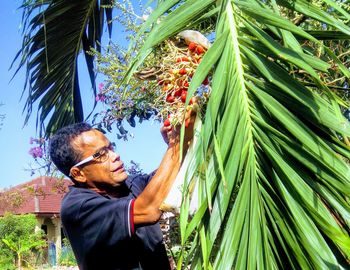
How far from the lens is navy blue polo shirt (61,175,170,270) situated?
247 cm

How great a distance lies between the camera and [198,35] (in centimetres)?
197

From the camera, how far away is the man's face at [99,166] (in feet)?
8.95

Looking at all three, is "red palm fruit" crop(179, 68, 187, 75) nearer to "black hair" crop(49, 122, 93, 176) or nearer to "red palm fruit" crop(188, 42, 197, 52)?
"red palm fruit" crop(188, 42, 197, 52)

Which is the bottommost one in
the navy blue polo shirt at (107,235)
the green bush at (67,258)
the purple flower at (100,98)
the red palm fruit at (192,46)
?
the green bush at (67,258)

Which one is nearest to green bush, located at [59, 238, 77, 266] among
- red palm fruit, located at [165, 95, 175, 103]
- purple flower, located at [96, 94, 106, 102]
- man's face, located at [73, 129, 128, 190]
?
purple flower, located at [96, 94, 106, 102]

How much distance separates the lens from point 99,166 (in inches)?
108

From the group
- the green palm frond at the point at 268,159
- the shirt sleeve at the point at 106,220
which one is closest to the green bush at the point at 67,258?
the shirt sleeve at the point at 106,220

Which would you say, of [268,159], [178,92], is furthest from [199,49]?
[268,159]

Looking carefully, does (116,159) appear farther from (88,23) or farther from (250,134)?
(88,23)

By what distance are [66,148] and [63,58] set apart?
6.91 ft

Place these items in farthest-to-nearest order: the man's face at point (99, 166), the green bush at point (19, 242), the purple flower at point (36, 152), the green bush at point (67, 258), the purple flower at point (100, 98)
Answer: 1. the green bush at point (19, 242)
2. the green bush at point (67, 258)
3. the purple flower at point (36, 152)
4. the purple flower at point (100, 98)
5. the man's face at point (99, 166)

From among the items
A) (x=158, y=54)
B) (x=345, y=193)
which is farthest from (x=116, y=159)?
(x=345, y=193)

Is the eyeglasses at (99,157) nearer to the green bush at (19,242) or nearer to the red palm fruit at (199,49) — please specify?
the red palm fruit at (199,49)

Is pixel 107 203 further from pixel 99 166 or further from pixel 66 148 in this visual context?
pixel 66 148
